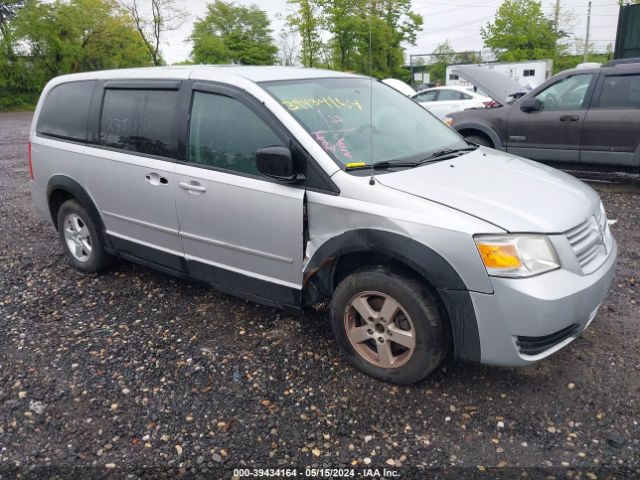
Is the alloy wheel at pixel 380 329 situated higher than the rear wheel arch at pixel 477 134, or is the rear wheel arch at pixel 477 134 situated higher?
the rear wheel arch at pixel 477 134

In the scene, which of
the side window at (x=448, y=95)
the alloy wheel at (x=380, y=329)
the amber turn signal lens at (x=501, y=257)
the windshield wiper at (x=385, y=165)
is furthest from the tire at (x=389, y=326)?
A: the side window at (x=448, y=95)

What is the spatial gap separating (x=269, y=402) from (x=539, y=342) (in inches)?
57.0

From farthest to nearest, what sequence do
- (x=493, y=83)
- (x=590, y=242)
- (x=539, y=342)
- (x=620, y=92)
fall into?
(x=493, y=83)
(x=620, y=92)
(x=590, y=242)
(x=539, y=342)

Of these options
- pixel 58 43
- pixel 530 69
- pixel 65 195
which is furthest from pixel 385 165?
pixel 58 43

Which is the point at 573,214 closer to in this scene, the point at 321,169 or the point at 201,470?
the point at 321,169

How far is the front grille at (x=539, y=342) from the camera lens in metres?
2.69

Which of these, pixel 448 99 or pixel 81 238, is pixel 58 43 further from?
pixel 81 238

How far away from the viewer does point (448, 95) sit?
50.1 ft

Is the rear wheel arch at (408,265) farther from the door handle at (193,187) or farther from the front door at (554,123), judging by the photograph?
the front door at (554,123)

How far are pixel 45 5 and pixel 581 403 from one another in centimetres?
4594

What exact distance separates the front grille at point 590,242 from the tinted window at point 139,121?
257cm

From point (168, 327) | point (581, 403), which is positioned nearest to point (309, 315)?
point (168, 327)

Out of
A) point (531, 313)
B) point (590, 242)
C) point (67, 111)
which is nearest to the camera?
point (531, 313)

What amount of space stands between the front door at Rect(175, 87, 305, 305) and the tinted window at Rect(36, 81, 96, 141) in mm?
1345
